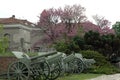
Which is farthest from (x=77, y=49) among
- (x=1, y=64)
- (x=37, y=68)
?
(x=37, y=68)

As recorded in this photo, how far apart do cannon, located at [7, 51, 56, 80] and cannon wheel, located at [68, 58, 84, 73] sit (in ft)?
27.4

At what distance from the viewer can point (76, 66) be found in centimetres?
2998

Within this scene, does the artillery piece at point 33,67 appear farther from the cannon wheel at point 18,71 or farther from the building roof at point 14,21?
the building roof at point 14,21

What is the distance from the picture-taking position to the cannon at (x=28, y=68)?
1986 centimetres

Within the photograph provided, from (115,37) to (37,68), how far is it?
22.0 metres

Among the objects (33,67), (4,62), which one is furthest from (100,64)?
(33,67)

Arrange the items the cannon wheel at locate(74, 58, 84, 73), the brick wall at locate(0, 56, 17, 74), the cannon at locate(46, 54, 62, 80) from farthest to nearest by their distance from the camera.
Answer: the cannon wheel at locate(74, 58, 84, 73) → the brick wall at locate(0, 56, 17, 74) → the cannon at locate(46, 54, 62, 80)

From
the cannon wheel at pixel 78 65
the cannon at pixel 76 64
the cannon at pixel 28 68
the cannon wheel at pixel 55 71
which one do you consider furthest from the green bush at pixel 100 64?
the cannon at pixel 28 68

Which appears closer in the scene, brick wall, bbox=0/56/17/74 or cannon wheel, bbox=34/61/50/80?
cannon wheel, bbox=34/61/50/80

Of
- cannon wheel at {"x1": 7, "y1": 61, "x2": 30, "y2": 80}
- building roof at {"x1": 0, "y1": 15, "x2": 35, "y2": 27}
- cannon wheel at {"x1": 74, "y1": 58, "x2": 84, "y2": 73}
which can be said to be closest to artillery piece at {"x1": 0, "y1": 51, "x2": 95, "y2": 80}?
cannon wheel at {"x1": 7, "y1": 61, "x2": 30, "y2": 80}

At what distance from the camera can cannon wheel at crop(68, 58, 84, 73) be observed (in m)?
29.2

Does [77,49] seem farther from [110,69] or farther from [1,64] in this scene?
[1,64]

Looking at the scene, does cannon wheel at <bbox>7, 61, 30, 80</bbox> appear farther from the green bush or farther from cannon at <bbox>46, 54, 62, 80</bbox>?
the green bush

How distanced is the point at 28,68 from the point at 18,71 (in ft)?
2.41
